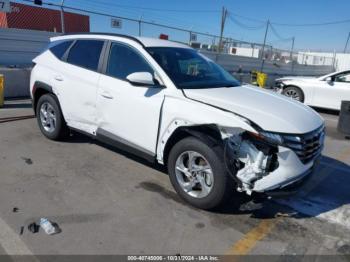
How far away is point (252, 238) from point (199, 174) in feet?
2.84

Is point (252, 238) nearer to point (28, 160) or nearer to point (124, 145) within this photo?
point (124, 145)

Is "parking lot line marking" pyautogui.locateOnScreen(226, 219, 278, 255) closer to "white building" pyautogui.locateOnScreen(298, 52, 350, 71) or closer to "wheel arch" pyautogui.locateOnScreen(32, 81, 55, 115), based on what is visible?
"wheel arch" pyautogui.locateOnScreen(32, 81, 55, 115)

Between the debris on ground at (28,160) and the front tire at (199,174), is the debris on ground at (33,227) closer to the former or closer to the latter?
the front tire at (199,174)

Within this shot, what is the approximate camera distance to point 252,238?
11.1 feet

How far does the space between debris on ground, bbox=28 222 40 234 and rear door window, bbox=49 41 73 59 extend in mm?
3068

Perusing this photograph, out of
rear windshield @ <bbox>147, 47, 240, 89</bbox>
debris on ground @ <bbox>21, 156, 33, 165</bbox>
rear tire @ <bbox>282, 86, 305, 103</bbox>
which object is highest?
rear windshield @ <bbox>147, 47, 240, 89</bbox>

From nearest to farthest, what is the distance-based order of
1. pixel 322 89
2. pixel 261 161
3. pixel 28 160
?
pixel 261 161
pixel 28 160
pixel 322 89

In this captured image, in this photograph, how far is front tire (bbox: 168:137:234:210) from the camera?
353cm

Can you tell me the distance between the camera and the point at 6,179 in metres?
4.26

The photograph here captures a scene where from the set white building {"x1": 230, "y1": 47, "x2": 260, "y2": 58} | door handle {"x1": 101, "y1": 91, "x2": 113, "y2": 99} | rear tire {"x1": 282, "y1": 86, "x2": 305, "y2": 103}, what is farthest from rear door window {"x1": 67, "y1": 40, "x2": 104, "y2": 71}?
white building {"x1": 230, "y1": 47, "x2": 260, "y2": 58}

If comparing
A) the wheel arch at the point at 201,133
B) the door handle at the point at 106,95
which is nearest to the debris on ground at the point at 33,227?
the wheel arch at the point at 201,133

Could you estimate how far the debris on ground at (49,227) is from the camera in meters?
3.21

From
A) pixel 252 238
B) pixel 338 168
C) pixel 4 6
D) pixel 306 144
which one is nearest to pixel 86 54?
pixel 306 144

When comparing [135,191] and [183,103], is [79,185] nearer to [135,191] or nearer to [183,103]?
[135,191]
